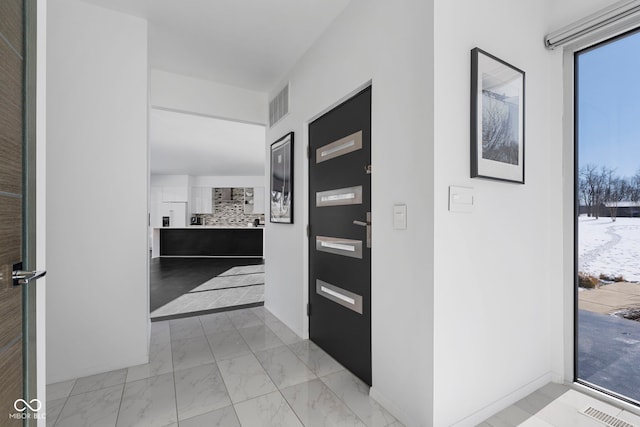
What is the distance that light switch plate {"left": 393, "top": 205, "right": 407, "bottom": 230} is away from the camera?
1691mm

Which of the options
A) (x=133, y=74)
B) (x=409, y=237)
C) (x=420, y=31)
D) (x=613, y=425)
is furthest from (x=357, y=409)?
(x=133, y=74)

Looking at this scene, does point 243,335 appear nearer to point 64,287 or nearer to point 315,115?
point 64,287

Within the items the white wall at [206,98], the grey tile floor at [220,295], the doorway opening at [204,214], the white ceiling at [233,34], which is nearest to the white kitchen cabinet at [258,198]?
the doorway opening at [204,214]

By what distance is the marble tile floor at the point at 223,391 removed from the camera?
174 cm

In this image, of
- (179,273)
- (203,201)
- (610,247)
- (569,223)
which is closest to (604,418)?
(610,247)

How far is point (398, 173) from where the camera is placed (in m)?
1.75

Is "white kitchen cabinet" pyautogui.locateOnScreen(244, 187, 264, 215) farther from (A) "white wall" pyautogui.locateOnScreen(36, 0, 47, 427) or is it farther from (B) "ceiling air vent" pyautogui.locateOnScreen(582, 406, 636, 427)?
(B) "ceiling air vent" pyautogui.locateOnScreen(582, 406, 636, 427)

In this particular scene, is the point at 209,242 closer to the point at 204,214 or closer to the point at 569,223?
the point at 204,214

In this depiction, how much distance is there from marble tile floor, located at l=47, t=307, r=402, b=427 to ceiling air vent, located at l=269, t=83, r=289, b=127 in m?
2.40

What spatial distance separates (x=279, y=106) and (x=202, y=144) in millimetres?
3700

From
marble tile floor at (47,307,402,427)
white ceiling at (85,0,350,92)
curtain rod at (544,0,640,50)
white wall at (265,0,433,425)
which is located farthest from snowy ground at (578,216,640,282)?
white ceiling at (85,0,350,92)

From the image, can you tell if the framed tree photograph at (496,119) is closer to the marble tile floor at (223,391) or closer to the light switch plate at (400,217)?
the light switch plate at (400,217)

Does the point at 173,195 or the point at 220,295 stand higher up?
the point at 173,195

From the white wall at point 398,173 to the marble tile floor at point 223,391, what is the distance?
327 mm
